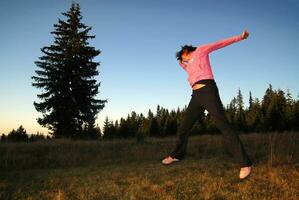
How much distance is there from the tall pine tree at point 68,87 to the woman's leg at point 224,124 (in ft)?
77.5

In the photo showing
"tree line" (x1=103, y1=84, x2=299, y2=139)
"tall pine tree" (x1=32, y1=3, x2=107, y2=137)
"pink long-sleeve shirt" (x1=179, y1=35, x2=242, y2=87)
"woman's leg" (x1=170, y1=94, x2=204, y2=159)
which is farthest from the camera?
"tree line" (x1=103, y1=84, x2=299, y2=139)

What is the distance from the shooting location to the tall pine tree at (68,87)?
27906 millimetres

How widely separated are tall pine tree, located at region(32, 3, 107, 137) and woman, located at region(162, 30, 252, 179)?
23059 mm

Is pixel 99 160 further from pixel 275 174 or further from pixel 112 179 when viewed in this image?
pixel 275 174

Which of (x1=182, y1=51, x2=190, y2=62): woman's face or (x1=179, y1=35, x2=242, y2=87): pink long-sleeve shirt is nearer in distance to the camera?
(x1=179, y1=35, x2=242, y2=87): pink long-sleeve shirt

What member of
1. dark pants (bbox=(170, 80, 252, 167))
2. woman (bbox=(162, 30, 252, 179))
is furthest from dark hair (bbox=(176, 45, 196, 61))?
dark pants (bbox=(170, 80, 252, 167))

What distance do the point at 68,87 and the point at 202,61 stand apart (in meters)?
24.2

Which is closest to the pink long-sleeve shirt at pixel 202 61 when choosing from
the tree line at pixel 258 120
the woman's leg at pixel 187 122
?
the woman's leg at pixel 187 122

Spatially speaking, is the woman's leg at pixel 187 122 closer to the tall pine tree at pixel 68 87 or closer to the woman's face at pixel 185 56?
the woman's face at pixel 185 56

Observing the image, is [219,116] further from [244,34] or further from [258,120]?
[258,120]

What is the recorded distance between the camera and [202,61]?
548cm

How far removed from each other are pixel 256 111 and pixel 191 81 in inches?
2585

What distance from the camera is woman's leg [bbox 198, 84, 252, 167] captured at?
515cm

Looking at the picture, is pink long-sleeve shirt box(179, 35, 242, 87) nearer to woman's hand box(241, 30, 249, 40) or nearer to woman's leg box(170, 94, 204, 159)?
woman's hand box(241, 30, 249, 40)
